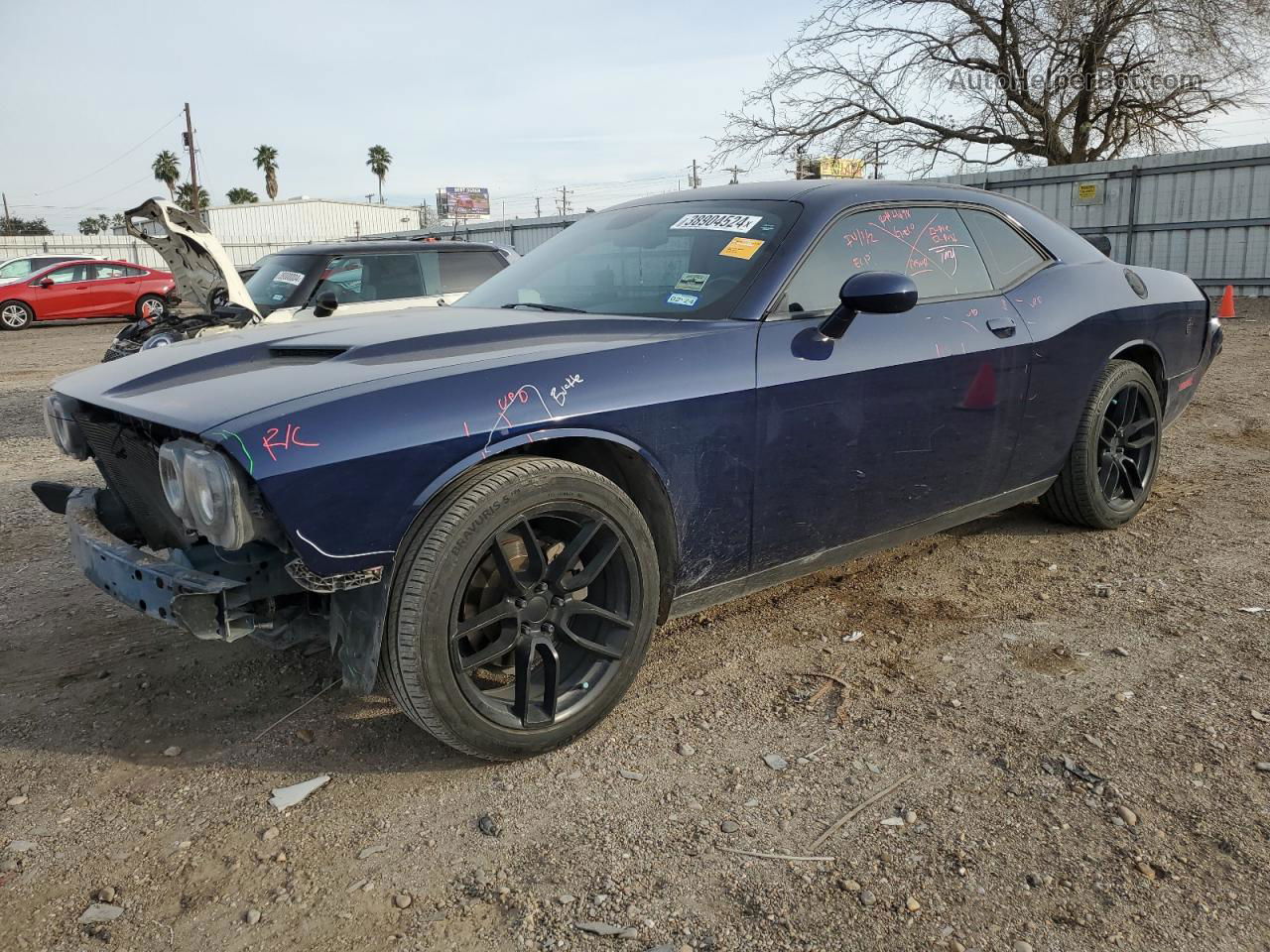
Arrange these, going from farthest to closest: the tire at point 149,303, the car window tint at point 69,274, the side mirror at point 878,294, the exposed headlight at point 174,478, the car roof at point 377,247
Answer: the tire at point 149,303 → the car window tint at point 69,274 → the car roof at point 377,247 → the side mirror at point 878,294 → the exposed headlight at point 174,478

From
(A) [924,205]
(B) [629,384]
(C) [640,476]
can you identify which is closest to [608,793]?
(C) [640,476]

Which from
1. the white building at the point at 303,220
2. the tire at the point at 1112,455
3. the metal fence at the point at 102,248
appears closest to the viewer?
the tire at the point at 1112,455

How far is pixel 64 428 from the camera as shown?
2.97 meters

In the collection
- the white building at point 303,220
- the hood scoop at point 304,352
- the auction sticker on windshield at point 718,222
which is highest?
the white building at point 303,220

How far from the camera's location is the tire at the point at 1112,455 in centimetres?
410

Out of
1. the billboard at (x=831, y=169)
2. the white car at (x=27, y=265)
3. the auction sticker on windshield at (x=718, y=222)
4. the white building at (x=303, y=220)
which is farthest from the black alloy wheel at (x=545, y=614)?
the white building at (x=303, y=220)

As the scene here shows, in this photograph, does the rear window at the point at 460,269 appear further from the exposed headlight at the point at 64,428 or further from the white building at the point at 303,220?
the white building at the point at 303,220

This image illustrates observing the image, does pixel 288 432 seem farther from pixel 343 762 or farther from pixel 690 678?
pixel 690 678

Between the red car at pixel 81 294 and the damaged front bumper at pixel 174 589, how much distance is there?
18.5 metres

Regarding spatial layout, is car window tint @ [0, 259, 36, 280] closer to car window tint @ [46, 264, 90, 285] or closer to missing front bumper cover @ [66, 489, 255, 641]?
car window tint @ [46, 264, 90, 285]

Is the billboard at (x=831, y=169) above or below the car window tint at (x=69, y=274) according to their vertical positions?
above

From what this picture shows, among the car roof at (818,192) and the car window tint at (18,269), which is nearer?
the car roof at (818,192)

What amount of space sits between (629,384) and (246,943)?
1.57 meters

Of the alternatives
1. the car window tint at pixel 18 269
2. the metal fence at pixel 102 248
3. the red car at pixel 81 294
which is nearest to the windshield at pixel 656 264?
the red car at pixel 81 294
